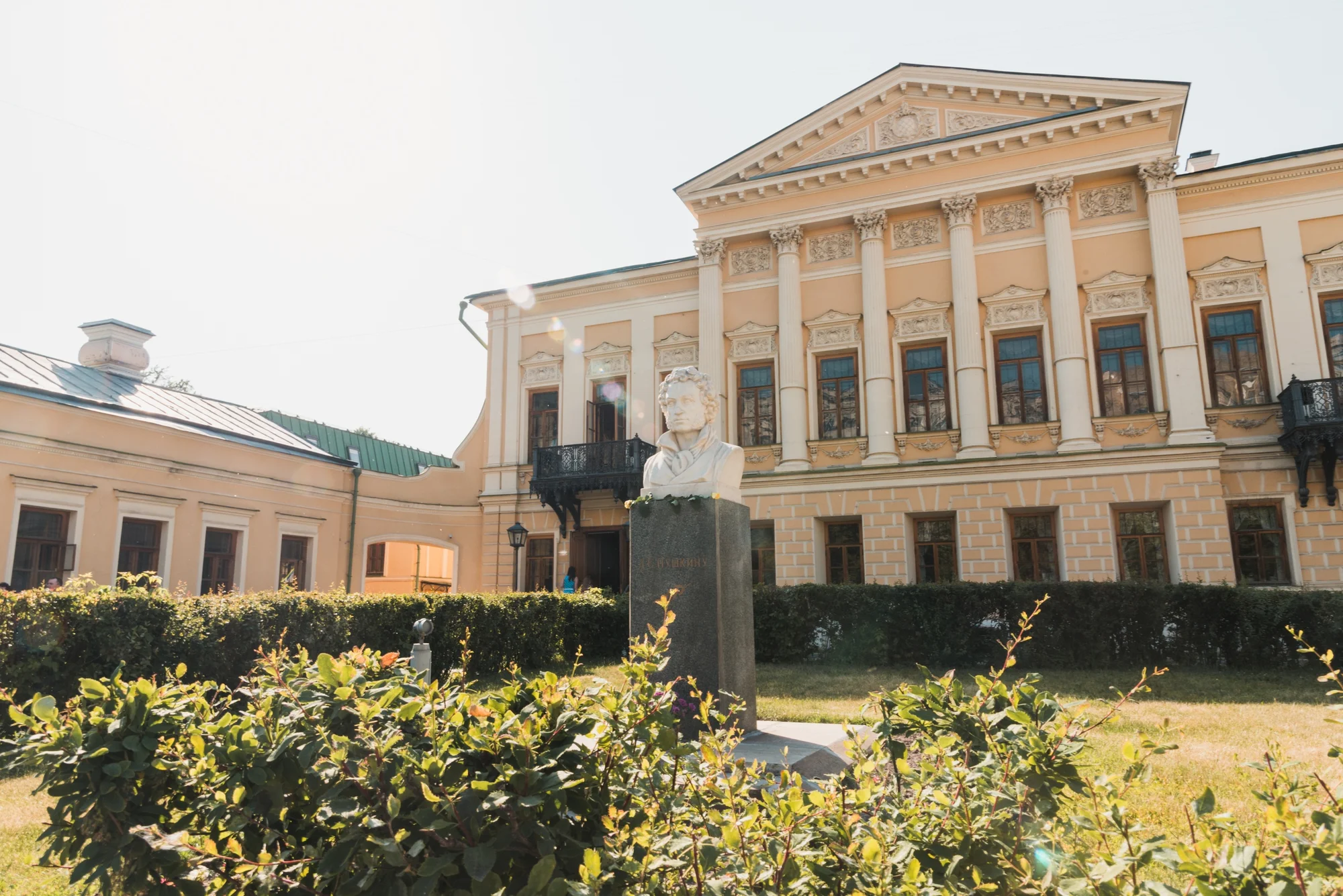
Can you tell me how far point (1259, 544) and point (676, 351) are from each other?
15439 millimetres

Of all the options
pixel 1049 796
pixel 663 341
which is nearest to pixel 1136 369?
pixel 663 341

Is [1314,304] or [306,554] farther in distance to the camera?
[306,554]

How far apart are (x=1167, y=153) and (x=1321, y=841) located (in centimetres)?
2186

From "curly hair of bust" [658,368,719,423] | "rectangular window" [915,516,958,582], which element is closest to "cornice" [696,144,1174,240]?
"rectangular window" [915,516,958,582]

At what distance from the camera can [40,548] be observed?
15414 mm

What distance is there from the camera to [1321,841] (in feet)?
5.02

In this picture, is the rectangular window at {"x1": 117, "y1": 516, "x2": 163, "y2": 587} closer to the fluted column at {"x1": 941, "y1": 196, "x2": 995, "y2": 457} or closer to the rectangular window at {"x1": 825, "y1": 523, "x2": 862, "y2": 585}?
the rectangular window at {"x1": 825, "y1": 523, "x2": 862, "y2": 585}

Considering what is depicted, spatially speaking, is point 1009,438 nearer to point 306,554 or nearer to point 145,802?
point 306,554

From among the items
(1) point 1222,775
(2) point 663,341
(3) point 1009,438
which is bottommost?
(1) point 1222,775

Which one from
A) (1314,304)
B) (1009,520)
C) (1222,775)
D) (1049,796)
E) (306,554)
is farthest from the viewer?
(306,554)

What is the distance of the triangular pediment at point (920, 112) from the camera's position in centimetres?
1972

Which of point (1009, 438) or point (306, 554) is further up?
point (1009, 438)

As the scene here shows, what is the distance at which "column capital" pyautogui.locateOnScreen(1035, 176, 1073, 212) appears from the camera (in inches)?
782

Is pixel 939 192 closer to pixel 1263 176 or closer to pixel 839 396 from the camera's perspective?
pixel 839 396
